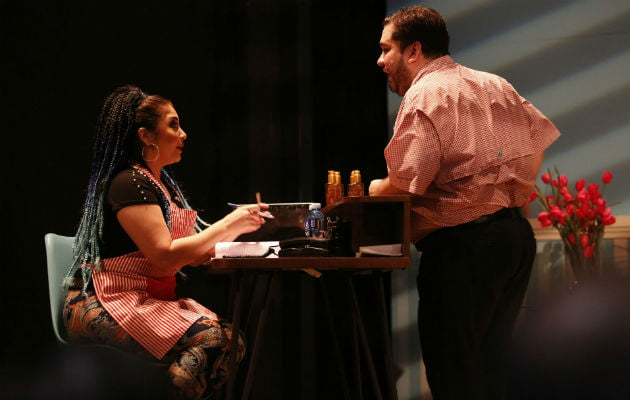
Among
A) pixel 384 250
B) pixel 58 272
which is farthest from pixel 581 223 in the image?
pixel 58 272

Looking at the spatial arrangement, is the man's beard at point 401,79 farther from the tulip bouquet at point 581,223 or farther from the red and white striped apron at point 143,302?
the tulip bouquet at point 581,223

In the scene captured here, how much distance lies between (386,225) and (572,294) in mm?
1499

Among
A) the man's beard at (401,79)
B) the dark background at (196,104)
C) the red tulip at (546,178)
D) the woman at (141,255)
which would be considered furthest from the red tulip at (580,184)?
the woman at (141,255)

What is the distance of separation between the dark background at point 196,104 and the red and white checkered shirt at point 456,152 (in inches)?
54.0

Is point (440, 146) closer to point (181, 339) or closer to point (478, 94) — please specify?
point (478, 94)

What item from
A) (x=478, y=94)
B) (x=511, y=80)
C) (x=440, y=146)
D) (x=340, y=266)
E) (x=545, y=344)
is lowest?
(x=545, y=344)

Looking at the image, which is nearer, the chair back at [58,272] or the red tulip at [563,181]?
the chair back at [58,272]

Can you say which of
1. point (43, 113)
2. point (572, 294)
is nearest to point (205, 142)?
point (43, 113)

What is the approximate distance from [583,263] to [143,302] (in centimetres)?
210

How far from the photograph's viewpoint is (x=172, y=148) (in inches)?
103

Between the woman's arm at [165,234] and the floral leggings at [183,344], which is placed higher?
the woman's arm at [165,234]

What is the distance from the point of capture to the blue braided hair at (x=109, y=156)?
2436 millimetres

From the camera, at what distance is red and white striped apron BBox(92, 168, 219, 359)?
229cm

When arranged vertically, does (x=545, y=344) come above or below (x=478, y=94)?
below
